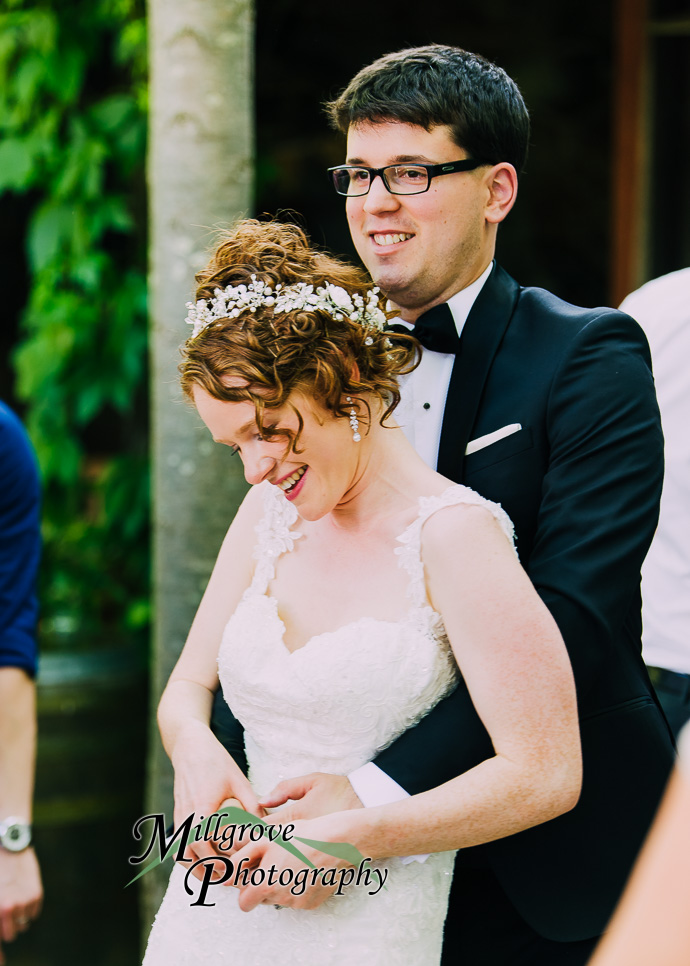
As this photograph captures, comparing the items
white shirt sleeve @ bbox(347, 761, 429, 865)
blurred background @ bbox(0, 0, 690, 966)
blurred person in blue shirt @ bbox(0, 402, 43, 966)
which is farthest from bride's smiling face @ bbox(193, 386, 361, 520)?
blurred background @ bbox(0, 0, 690, 966)

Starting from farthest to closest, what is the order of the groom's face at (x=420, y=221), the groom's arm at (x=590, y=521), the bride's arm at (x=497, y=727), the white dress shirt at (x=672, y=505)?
the white dress shirt at (x=672, y=505)
the groom's face at (x=420, y=221)
the groom's arm at (x=590, y=521)
the bride's arm at (x=497, y=727)

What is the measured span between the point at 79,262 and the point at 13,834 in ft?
6.48

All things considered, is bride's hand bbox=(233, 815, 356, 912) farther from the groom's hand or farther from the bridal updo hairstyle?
the bridal updo hairstyle

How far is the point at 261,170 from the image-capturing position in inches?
153

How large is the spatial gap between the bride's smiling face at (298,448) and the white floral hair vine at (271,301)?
0.11m

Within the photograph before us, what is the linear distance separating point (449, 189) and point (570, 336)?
298 millimetres

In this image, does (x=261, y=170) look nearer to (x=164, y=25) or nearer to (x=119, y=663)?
(x=164, y=25)

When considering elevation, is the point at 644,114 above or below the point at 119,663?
above

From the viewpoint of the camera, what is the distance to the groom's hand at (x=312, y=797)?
4.88 ft

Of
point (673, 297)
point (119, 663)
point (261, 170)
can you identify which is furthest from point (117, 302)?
point (673, 297)

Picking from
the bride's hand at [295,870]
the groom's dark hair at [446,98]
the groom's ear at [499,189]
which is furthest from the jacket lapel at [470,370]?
the bride's hand at [295,870]

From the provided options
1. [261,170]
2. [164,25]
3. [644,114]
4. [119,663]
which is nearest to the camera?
[164,25]

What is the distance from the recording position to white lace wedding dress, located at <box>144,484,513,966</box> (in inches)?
60.2

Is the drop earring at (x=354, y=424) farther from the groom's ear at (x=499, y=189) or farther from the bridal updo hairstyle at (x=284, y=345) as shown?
the groom's ear at (x=499, y=189)
